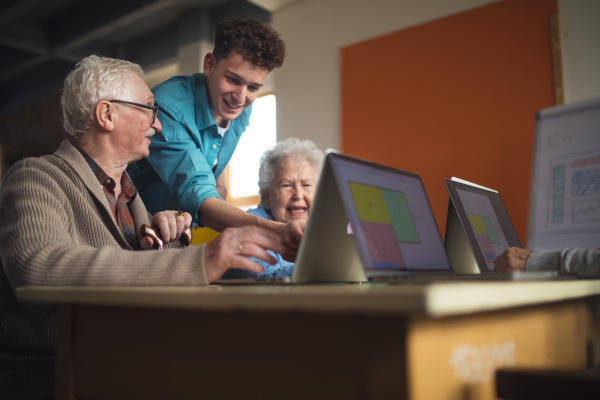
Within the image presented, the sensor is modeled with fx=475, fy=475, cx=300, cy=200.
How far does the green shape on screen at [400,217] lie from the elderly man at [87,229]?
0.24 m

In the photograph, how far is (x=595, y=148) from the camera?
1212mm

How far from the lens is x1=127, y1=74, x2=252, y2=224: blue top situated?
1.84 m

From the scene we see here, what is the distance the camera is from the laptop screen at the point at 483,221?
1374 millimetres

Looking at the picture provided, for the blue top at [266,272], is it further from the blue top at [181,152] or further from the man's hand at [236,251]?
the man's hand at [236,251]

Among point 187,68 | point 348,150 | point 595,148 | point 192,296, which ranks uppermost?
point 187,68

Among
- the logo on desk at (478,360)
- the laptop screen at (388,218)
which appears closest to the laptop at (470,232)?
the laptop screen at (388,218)

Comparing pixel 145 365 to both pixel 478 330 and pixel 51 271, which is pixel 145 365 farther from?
pixel 478 330

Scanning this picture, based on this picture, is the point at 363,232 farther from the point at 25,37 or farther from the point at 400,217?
the point at 25,37

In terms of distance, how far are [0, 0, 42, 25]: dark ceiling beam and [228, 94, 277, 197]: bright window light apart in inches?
107

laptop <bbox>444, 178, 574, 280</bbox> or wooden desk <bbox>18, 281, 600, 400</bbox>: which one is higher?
laptop <bbox>444, 178, 574, 280</bbox>

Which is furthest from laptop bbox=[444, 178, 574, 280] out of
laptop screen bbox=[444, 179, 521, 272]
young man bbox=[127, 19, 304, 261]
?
young man bbox=[127, 19, 304, 261]

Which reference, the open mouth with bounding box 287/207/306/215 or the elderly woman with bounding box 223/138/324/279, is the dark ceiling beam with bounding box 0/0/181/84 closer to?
the elderly woman with bounding box 223/138/324/279

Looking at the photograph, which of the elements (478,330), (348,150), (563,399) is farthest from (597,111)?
(348,150)

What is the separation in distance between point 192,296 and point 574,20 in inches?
116
